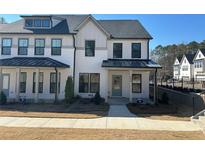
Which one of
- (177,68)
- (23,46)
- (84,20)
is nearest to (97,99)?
(84,20)

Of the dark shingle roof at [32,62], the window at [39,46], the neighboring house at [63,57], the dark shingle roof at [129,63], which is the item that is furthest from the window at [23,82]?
the dark shingle roof at [129,63]

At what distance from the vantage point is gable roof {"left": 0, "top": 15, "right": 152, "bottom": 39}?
69.9 ft

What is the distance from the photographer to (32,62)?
788 inches

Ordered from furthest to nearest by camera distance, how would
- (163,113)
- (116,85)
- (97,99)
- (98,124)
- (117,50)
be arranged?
Answer: (116,85) < (117,50) < (97,99) < (163,113) < (98,124)

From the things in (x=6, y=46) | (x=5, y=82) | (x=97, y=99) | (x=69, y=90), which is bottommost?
(x=97, y=99)

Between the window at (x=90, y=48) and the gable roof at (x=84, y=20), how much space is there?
152cm

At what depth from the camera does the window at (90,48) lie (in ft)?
70.1

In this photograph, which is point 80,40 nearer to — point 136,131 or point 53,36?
point 53,36

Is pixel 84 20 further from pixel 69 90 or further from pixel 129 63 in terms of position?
pixel 69 90

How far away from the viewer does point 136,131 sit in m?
9.90

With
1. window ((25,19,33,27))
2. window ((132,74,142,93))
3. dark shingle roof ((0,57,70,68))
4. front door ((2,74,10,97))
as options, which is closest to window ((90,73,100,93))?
dark shingle roof ((0,57,70,68))

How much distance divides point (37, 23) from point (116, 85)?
9398 millimetres
